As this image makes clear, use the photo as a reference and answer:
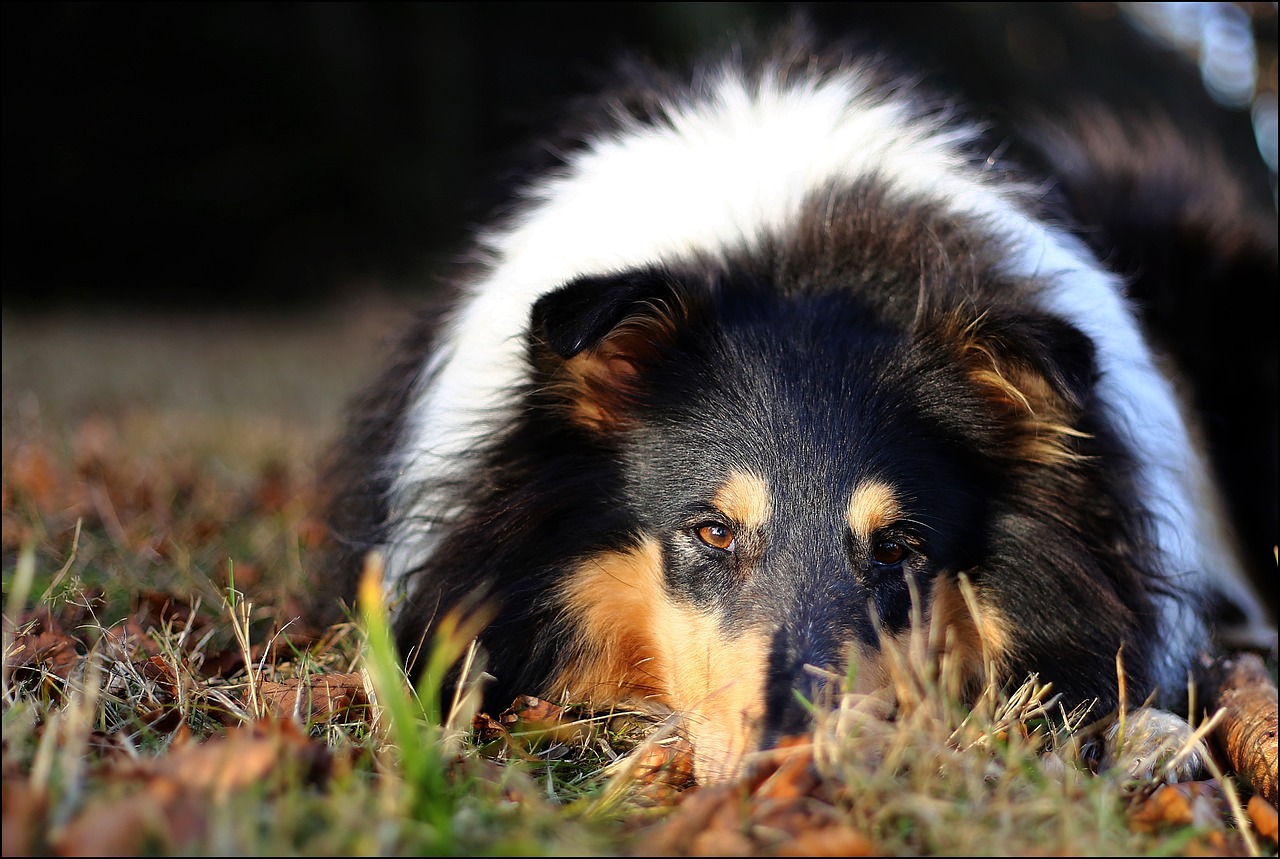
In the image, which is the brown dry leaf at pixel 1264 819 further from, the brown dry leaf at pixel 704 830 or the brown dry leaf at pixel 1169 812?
the brown dry leaf at pixel 704 830

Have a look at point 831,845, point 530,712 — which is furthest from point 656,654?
point 831,845

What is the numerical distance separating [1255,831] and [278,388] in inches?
277

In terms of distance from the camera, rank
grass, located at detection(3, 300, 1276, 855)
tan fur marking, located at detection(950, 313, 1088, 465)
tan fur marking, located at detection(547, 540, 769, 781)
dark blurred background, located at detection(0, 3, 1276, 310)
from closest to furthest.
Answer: grass, located at detection(3, 300, 1276, 855) < tan fur marking, located at detection(547, 540, 769, 781) < tan fur marking, located at detection(950, 313, 1088, 465) < dark blurred background, located at detection(0, 3, 1276, 310)

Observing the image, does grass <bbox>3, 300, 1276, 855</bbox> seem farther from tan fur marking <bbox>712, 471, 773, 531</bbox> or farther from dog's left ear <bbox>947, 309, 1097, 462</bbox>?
dog's left ear <bbox>947, 309, 1097, 462</bbox>

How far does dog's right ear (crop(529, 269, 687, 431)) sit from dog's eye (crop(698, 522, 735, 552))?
0.38 meters

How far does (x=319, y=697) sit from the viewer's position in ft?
8.45

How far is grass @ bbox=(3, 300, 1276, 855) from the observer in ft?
5.38

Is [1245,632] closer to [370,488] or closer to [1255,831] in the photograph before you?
[1255,831]

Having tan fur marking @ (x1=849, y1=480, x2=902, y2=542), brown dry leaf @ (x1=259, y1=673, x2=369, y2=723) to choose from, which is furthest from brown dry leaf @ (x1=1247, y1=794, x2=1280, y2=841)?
brown dry leaf @ (x1=259, y1=673, x2=369, y2=723)

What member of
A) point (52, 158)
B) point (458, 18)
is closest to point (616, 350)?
point (458, 18)

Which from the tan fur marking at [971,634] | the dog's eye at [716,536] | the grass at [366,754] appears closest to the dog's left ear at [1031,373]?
the tan fur marking at [971,634]

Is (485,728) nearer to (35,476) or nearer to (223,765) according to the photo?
(223,765)

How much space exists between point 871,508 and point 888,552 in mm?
125

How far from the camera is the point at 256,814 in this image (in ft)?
5.20
